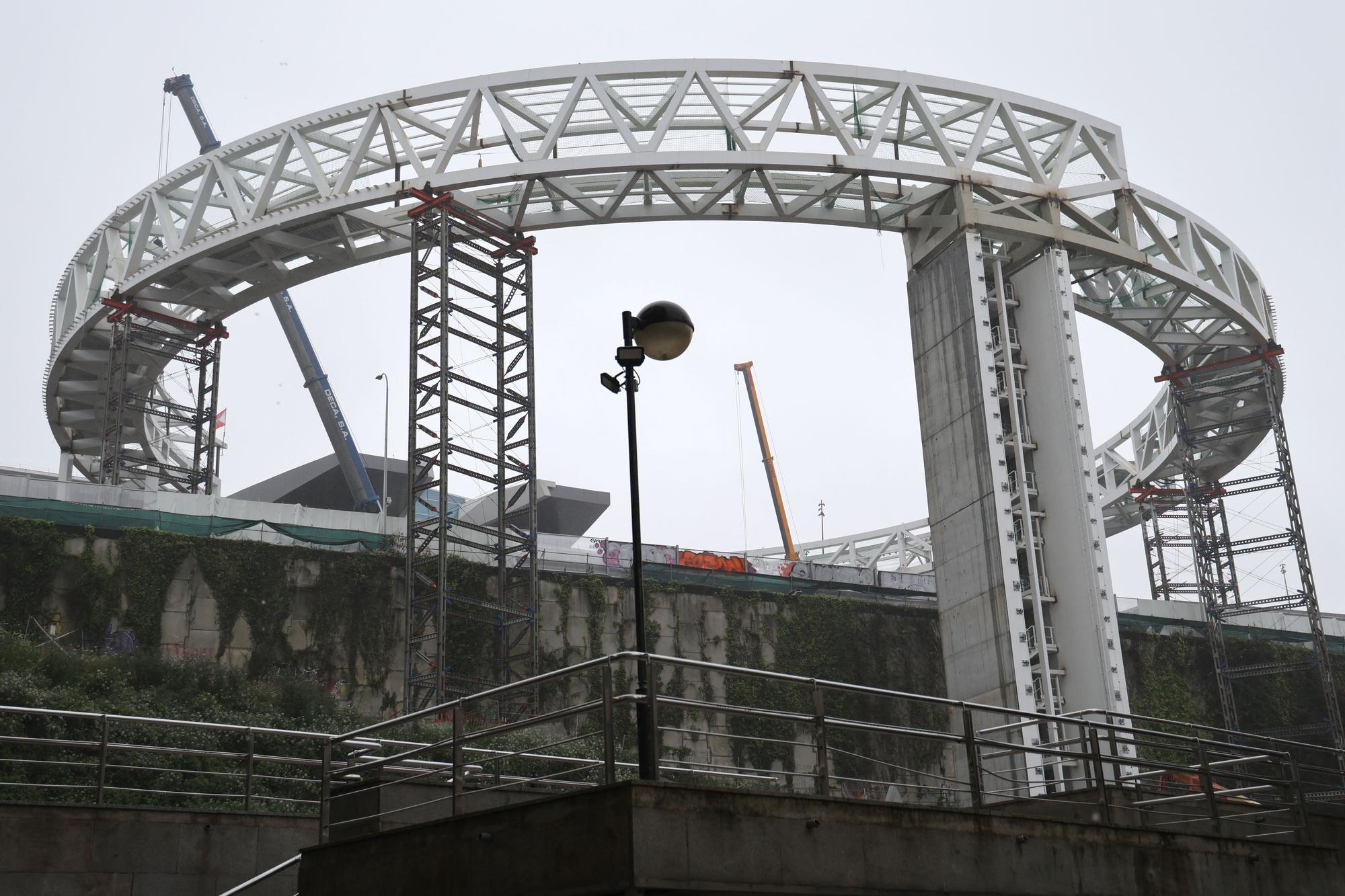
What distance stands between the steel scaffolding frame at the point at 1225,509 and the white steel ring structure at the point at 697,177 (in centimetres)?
614

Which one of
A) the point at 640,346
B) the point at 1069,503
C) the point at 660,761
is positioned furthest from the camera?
the point at 1069,503

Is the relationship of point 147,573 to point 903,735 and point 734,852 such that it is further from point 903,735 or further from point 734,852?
point 734,852

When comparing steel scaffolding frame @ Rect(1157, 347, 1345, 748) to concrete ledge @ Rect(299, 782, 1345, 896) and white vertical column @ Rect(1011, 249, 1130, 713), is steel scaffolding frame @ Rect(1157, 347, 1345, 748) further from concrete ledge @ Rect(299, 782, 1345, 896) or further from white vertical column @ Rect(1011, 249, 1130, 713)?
concrete ledge @ Rect(299, 782, 1345, 896)

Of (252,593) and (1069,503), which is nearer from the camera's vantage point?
(1069,503)

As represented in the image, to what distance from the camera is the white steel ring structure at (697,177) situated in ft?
128

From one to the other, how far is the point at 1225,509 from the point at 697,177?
3093 cm

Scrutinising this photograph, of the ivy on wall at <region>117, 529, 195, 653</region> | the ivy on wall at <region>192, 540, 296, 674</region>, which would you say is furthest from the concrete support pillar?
the ivy on wall at <region>117, 529, 195, 653</region>

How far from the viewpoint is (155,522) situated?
130ft

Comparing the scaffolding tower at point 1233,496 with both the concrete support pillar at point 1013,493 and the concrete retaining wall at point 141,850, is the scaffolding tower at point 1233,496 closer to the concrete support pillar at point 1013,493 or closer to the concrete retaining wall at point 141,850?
the concrete support pillar at point 1013,493

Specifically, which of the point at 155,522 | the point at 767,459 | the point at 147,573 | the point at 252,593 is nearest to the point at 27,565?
the point at 147,573

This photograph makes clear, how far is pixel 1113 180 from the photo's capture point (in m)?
40.9

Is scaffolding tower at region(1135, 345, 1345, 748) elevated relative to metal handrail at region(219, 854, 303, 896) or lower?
elevated

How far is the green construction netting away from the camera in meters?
38.5

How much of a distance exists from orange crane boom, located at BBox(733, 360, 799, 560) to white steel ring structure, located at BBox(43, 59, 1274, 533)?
74.0m
